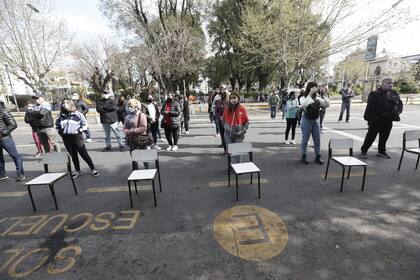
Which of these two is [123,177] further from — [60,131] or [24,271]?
[24,271]

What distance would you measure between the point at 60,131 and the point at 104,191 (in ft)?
5.59

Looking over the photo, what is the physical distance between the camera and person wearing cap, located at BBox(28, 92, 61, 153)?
18.5 ft

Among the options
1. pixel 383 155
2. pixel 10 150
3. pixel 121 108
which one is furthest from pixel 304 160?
pixel 10 150

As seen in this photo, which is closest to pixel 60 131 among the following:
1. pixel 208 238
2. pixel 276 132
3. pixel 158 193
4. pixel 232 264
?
pixel 158 193

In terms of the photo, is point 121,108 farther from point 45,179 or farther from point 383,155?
point 383,155

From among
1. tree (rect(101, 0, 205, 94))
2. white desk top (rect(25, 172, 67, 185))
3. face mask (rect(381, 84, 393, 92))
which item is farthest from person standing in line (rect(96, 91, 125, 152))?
tree (rect(101, 0, 205, 94))

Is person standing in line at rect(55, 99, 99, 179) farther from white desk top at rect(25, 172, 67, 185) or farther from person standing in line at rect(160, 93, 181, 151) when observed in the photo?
person standing in line at rect(160, 93, 181, 151)

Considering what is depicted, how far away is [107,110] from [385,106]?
7.56 m

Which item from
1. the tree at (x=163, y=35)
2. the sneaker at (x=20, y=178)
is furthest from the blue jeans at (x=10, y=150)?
the tree at (x=163, y=35)

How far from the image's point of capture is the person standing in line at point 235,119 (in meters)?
4.78

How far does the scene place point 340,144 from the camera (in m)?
4.62

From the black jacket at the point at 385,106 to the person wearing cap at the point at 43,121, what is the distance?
8172 mm

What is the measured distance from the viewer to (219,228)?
319 cm

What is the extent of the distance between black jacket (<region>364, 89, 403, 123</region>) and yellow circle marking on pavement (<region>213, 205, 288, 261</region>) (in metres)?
4.14
